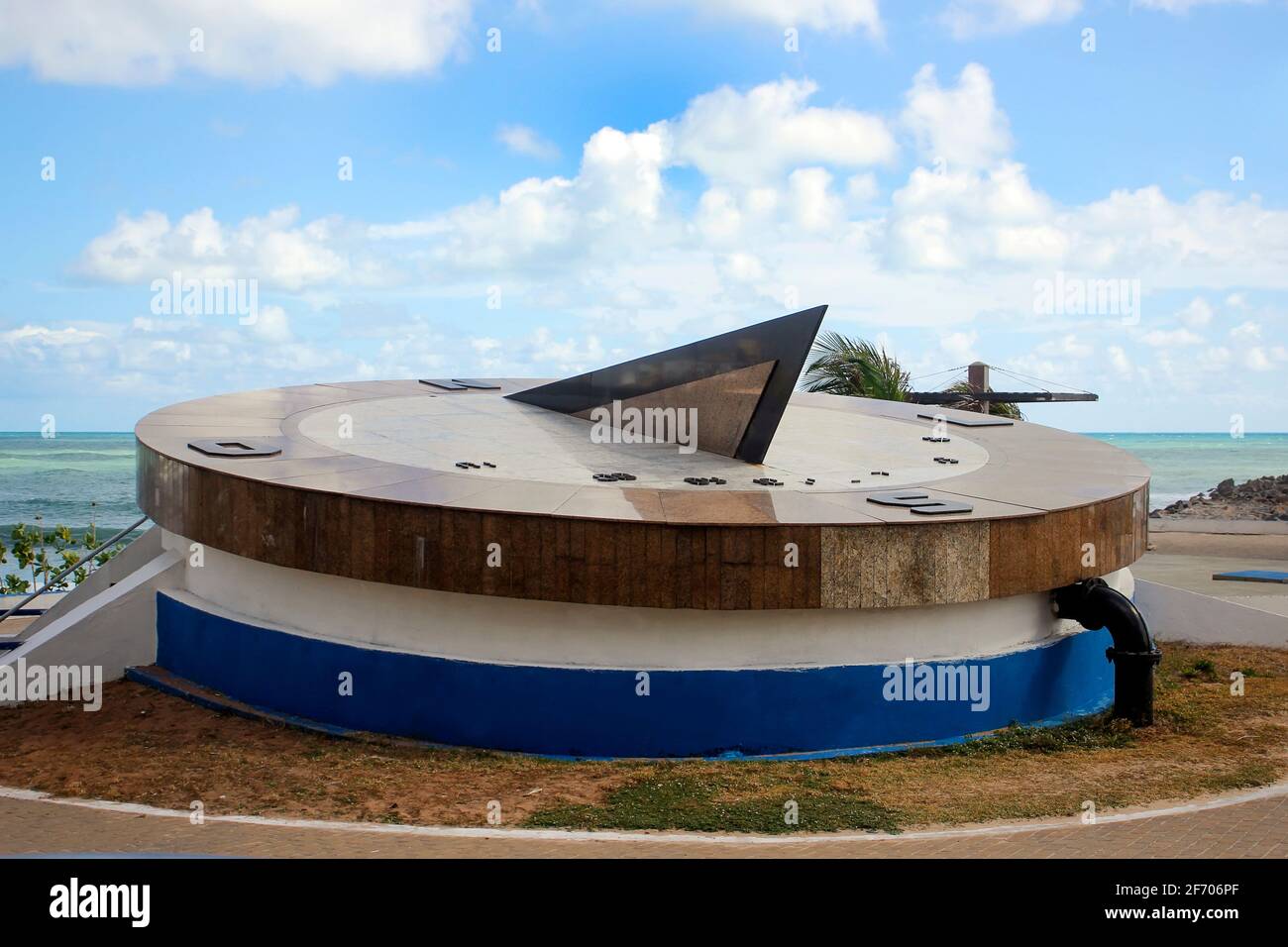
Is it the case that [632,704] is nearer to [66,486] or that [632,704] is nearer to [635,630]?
[635,630]

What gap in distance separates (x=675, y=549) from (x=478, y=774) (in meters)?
2.83

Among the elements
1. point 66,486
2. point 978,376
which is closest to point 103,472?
point 66,486

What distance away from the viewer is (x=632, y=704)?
37.5ft

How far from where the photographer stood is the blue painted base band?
1144cm

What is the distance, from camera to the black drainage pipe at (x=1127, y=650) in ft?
41.3

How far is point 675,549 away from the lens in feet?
36.6

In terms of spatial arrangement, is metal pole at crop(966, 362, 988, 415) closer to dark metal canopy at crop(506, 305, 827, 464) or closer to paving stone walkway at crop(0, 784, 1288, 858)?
dark metal canopy at crop(506, 305, 827, 464)

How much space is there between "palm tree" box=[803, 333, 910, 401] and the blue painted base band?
626 inches

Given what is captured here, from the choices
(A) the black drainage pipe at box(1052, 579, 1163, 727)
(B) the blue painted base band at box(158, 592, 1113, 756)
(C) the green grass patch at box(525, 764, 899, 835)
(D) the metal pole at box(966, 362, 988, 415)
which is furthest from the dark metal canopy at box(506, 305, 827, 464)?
(D) the metal pole at box(966, 362, 988, 415)

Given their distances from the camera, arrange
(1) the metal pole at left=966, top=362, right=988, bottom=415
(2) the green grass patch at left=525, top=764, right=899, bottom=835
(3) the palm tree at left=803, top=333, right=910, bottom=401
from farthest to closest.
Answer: (1) the metal pole at left=966, top=362, right=988, bottom=415, (3) the palm tree at left=803, top=333, right=910, bottom=401, (2) the green grass patch at left=525, top=764, right=899, bottom=835

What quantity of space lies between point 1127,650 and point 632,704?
555cm

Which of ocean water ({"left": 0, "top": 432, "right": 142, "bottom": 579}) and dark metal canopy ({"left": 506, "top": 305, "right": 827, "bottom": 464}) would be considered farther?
ocean water ({"left": 0, "top": 432, "right": 142, "bottom": 579})

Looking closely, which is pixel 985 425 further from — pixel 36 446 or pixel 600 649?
pixel 36 446

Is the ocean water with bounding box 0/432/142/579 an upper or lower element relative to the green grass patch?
lower
